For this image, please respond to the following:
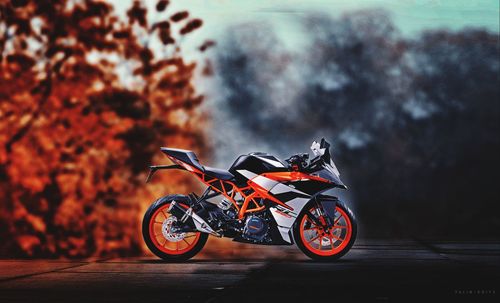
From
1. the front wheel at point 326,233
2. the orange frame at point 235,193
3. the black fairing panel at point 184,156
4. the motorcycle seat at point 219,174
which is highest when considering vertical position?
the black fairing panel at point 184,156

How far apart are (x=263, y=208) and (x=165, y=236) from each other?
0.86m

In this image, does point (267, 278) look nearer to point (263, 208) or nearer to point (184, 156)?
point (263, 208)

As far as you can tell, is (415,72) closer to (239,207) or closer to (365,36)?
(365,36)

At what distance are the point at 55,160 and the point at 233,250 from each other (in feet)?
7.31

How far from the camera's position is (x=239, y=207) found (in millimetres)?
7418

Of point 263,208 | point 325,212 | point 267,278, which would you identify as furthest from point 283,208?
point 267,278

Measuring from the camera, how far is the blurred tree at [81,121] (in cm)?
948

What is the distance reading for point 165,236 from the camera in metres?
7.36

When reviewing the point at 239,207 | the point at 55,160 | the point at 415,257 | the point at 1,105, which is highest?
the point at 1,105

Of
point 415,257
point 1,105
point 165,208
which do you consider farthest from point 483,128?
point 1,105

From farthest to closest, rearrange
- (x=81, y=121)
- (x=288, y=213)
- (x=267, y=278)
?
(x=81, y=121) < (x=288, y=213) < (x=267, y=278)

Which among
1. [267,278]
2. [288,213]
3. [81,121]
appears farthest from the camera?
[81,121]

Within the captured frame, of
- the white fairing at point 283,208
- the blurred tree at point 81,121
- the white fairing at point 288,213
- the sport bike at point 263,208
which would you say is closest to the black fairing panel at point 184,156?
the sport bike at point 263,208

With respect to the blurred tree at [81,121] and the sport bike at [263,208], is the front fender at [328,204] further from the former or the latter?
the blurred tree at [81,121]
